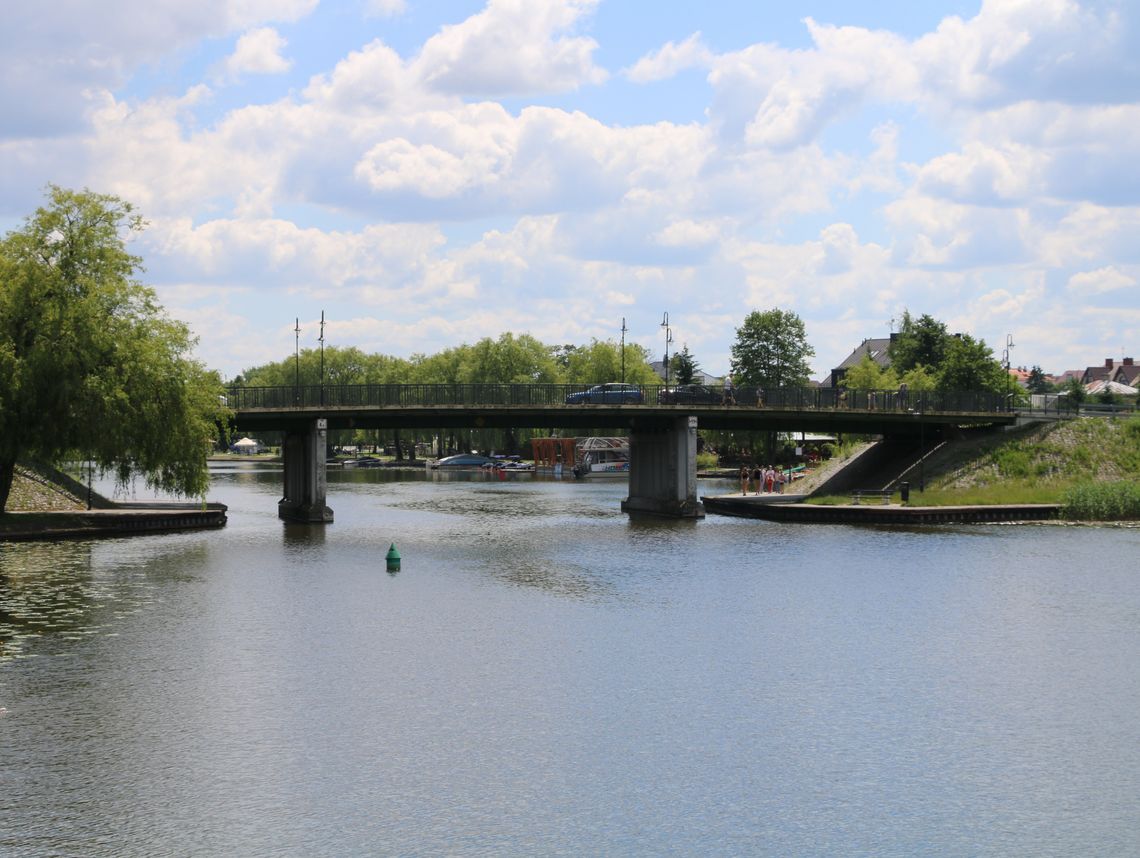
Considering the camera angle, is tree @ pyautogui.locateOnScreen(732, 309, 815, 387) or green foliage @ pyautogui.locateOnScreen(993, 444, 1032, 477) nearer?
green foliage @ pyautogui.locateOnScreen(993, 444, 1032, 477)

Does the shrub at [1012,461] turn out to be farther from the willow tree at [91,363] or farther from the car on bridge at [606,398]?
the willow tree at [91,363]

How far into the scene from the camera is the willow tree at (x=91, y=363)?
221ft

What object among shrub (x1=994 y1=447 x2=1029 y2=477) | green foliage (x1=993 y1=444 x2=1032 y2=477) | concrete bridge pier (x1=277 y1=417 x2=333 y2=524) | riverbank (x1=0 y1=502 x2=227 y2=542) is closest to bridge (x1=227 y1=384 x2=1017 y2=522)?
concrete bridge pier (x1=277 y1=417 x2=333 y2=524)

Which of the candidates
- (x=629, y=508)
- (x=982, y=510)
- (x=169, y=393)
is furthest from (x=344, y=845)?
(x=629, y=508)

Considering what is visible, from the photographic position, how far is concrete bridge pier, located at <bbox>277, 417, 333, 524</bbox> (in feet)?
303

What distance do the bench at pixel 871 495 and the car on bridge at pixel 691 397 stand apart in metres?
13.3

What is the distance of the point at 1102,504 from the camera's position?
88.4 metres

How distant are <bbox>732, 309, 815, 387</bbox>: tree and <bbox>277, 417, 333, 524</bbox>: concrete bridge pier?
104 meters

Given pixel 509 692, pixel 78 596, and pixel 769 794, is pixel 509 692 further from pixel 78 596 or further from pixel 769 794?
pixel 78 596

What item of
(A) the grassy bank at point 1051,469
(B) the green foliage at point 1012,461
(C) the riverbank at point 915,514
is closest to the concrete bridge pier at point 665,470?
(C) the riverbank at point 915,514

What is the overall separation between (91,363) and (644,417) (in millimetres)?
45205

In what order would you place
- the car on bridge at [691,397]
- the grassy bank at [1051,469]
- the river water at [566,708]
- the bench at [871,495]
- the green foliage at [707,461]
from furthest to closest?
the green foliage at [707,461], the car on bridge at [691,397], the bench at [871,495], the grassy bank at [1051,469], the river water at [566,708]

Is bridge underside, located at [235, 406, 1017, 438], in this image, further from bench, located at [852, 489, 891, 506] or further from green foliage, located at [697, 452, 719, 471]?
green foliage, located at [697, 452, 719, 471]

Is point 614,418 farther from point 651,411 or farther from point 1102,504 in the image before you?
point 1102,504
